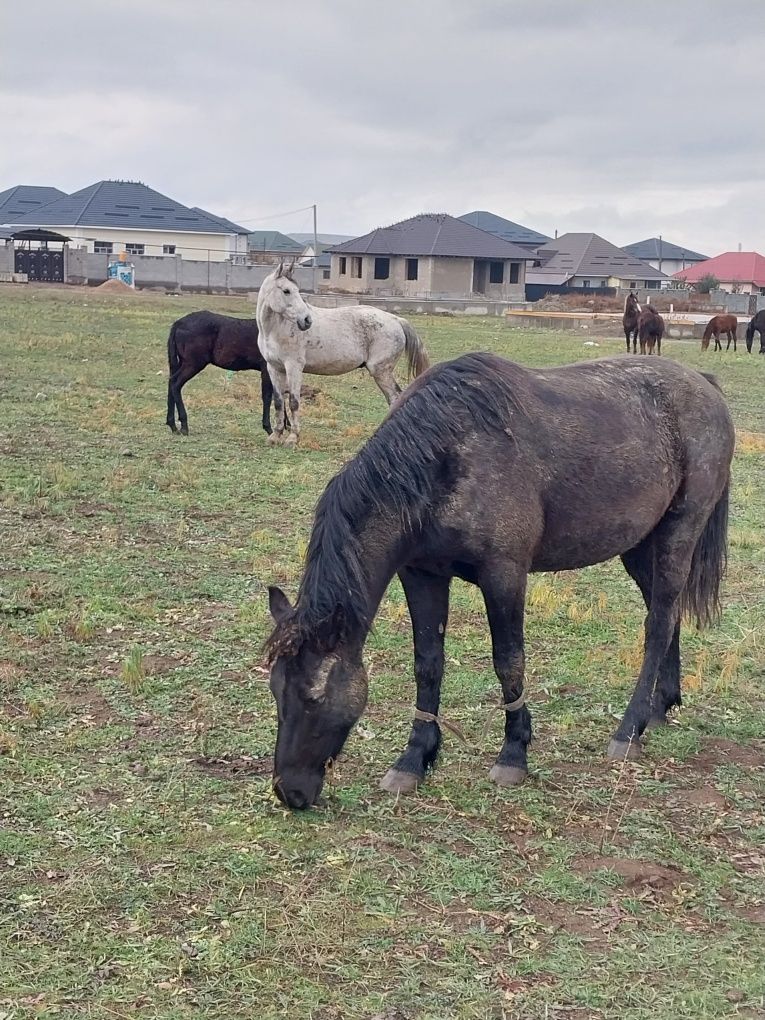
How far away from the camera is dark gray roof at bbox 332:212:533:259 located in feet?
191

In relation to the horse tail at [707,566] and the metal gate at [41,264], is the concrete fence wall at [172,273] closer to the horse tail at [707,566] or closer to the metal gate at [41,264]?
the metal gate at [41,264]

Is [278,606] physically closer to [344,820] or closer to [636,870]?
[344,820]

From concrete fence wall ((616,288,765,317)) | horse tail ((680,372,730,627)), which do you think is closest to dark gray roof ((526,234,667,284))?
concrete fence wall ((616,288,765,317))

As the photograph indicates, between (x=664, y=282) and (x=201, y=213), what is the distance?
111 ft

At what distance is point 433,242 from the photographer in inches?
2303

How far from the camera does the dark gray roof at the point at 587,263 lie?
72.7 m

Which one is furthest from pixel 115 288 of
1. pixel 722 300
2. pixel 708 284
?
pixel 708 284

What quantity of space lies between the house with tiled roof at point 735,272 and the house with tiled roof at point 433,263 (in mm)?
23232

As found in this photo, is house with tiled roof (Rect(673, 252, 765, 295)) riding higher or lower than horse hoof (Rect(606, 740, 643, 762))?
higher

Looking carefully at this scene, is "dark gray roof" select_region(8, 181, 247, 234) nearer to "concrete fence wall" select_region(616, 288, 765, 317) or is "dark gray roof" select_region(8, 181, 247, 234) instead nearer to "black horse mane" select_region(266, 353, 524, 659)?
"concrete fence wall" select_region(616, 288, 765, 317)

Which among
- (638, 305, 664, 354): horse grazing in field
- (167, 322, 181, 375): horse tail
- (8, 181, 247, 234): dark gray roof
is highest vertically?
(8, 181, 247, 234): dark gray roof

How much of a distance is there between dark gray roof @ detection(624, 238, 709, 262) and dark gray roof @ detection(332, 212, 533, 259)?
39452 mm

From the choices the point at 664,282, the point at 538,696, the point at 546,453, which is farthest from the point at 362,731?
the point at 664,282

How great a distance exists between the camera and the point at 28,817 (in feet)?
13.1
